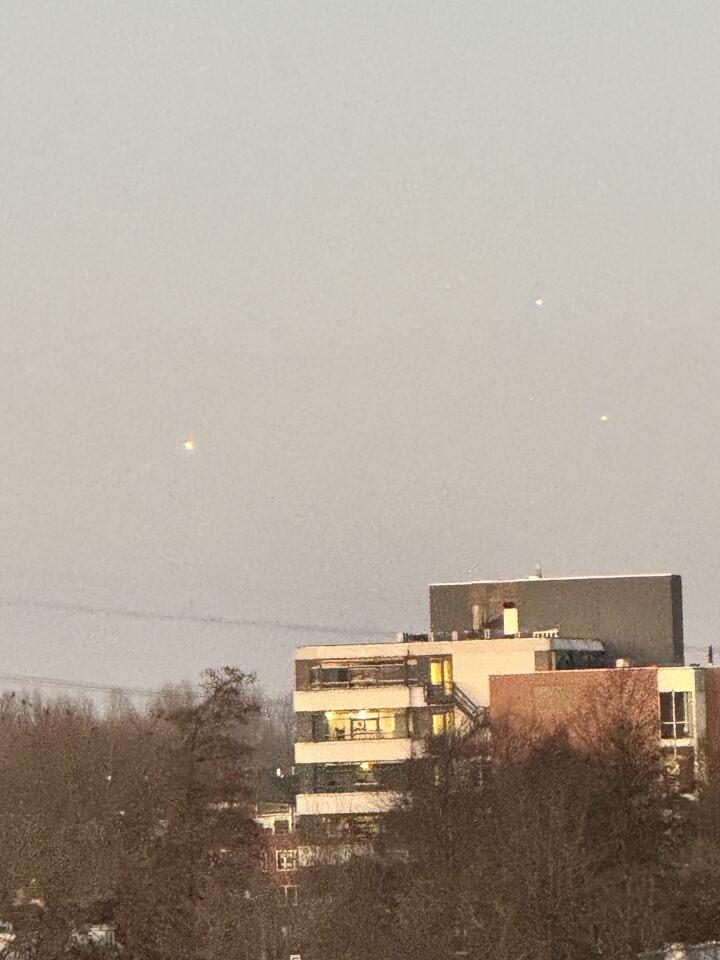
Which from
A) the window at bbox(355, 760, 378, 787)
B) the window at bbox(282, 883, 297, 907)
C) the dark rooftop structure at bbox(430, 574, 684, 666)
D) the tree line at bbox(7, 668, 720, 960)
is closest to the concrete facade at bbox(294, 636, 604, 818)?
the window at bbox(355, 760, 378, 787)

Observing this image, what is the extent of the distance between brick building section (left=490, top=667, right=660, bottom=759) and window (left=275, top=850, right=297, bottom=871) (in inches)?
690

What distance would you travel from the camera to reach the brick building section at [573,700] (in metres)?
128

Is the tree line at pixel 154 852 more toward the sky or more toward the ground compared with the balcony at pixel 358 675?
more toward the ground

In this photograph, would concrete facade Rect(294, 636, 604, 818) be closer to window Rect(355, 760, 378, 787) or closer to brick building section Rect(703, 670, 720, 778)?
window Rect(355, 760, 378, 787)

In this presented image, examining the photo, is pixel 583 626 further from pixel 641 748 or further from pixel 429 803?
pixel 429 803

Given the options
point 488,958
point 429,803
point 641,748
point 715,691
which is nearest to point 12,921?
point 488,958

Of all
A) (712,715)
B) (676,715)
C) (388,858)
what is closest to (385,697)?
(676,715)

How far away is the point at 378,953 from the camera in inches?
2808

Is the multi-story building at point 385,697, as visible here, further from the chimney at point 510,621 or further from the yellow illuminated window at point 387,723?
the chimney at point 510,621

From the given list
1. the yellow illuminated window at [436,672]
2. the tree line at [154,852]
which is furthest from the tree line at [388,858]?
the yellow illuminated window at [436,672]

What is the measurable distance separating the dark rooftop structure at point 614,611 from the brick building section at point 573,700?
14697mm

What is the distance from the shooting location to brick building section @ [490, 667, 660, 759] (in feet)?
419

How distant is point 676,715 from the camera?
5212 inches

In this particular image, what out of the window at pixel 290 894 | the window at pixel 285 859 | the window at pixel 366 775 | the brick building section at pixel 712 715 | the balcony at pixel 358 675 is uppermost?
the balcony at pixel 358 675
